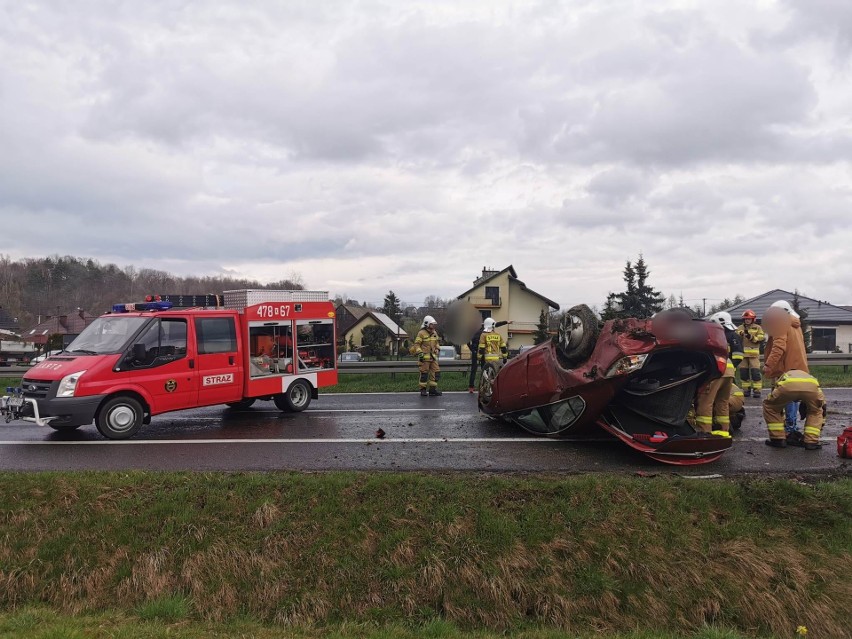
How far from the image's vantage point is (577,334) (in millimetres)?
6895

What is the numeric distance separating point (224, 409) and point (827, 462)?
9.70 metres

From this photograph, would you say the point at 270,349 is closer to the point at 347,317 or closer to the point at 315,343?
the point at 315,343

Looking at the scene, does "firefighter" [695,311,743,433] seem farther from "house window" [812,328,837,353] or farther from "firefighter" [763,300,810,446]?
"house window" [812,328,837,353]

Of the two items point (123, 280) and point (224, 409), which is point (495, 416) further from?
point (123, 280)

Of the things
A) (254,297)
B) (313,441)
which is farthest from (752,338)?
(254,297)

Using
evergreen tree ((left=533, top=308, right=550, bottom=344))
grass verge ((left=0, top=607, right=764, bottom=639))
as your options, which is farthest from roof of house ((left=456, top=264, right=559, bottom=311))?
grass verge ((left=0, top=607, right=764, bottom=639))

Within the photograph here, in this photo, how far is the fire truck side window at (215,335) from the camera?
921cm

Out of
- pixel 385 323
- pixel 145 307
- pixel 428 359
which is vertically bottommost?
pixel 428 359

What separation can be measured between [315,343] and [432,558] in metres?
6.92

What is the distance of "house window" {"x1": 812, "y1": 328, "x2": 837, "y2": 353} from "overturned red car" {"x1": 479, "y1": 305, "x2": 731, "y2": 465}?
4896 centimetres

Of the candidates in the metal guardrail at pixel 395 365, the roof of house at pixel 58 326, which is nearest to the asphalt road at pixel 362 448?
the metal guardrail at pixel 395 365

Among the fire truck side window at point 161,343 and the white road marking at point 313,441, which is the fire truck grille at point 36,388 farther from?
the fire truck side window at point 161,343

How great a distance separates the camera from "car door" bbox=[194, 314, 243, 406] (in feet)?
30.1

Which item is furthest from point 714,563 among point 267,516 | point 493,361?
point 493,361
